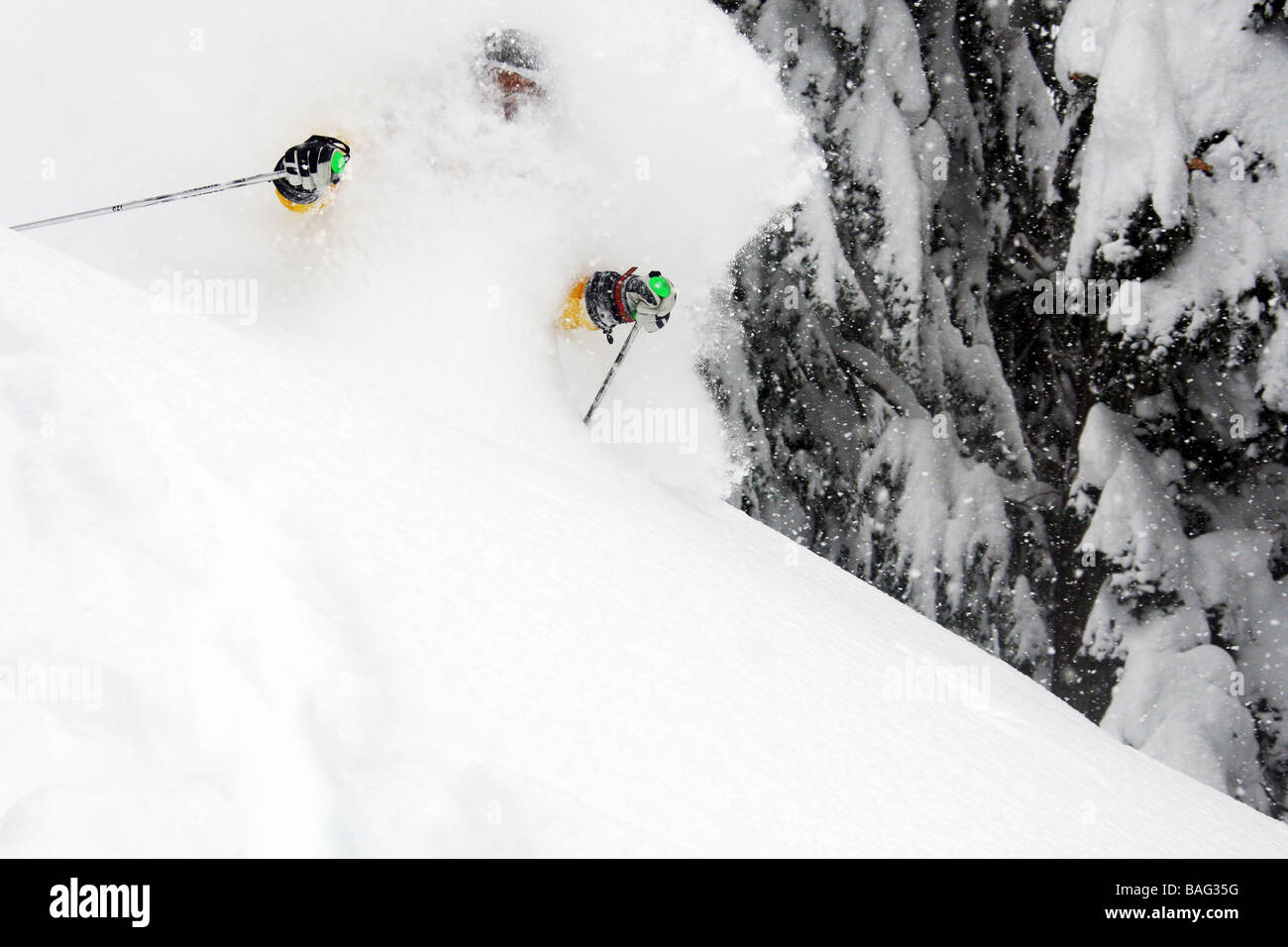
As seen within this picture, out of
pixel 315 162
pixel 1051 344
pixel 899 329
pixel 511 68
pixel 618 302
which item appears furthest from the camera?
pixel 1051 344

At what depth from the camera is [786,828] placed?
1501 millimetres

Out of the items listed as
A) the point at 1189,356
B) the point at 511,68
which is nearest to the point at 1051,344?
the point at 1189,356

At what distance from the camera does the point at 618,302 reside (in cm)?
564

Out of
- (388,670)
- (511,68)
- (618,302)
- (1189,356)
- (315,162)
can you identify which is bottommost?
(388,670)

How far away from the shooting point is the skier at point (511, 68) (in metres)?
6.03

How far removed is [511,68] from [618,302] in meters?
1.91

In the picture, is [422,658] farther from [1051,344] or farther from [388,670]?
[1051,344]

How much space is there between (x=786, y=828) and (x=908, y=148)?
671 centimetres

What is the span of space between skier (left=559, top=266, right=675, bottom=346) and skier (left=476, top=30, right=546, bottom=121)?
51.8 inches

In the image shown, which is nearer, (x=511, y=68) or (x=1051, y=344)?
(x=511, y=68)

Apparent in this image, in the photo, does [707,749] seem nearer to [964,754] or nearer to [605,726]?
[605,726]

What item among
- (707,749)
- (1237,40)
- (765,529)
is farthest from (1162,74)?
(707,749)

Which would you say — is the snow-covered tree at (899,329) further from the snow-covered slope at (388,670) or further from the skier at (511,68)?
the snow-covered slope at (388,670)

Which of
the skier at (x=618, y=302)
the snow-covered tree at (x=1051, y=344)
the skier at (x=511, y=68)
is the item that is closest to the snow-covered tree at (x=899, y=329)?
the snow-covered tree at (x=1051, y=344)
